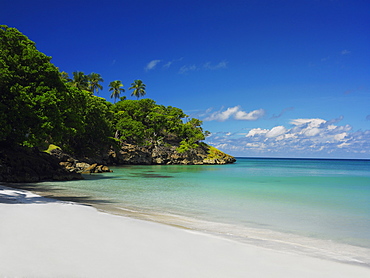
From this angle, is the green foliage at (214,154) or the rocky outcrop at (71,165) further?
the green foliage at (214,154)

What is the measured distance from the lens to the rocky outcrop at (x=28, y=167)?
68.2 feet

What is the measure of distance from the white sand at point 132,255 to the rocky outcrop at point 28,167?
54.9 ft

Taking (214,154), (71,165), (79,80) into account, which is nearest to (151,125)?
(79,80)

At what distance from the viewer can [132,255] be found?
456 centimetres

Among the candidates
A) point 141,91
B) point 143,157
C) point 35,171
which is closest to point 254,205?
point 35,171

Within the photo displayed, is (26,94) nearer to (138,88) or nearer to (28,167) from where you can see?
(28,167)

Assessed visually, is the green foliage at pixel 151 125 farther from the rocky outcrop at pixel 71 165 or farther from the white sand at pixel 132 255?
the white sand at pixel 132 255

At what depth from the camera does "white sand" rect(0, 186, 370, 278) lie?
391 cm

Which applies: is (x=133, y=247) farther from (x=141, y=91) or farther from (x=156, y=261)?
(x=141, y=91)

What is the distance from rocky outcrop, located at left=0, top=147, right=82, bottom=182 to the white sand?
16.7 meters

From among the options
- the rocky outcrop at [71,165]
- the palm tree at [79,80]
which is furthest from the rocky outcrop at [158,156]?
the rocky outcrop at [71,165]

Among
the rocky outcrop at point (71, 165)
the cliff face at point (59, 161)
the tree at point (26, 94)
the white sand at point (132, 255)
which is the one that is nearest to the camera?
the white sand at point (132, 255)

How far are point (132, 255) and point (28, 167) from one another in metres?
21.4

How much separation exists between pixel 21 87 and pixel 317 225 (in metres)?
21.4
